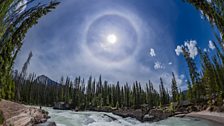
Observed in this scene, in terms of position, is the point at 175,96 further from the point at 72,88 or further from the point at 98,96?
the point at 72,88

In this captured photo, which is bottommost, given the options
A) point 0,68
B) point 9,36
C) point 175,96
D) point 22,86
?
point 0,68

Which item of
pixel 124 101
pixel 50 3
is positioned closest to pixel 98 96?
pixel 124 101

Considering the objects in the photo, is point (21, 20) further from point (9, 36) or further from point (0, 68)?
point (0, 68)

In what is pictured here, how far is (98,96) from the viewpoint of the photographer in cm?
8206

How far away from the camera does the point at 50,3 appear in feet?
9.53

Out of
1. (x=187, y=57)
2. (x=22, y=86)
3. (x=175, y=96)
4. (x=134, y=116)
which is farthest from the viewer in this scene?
(x=22, y=86)

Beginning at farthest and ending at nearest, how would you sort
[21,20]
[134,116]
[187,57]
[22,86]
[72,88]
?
[72,88] → [22,86] → [187,57] → [134,116] → [21,20]

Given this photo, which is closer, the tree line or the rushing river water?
the tree line

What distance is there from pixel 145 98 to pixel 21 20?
244 ft

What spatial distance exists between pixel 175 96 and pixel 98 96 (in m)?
33.3

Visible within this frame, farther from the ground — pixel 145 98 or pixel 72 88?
pixel 72 88

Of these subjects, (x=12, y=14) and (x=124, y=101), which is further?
(x=124, y=101)

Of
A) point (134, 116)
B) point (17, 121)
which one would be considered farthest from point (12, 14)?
point (134, 116)

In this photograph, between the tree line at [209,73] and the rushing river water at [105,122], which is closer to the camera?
the tree line at [209,73]
